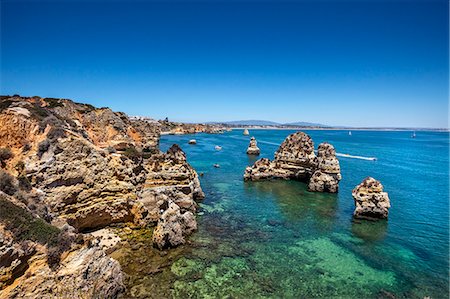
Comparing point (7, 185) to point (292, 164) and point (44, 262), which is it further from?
point (292, 164)

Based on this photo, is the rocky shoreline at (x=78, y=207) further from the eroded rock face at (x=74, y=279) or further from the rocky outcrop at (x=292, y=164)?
the rocky outcrop at (x=292, y=164)

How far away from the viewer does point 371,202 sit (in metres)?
27.9

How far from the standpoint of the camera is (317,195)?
121 feet

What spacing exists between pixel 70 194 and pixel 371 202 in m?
28.1

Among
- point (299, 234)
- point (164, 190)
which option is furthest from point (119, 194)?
point (299, 234)

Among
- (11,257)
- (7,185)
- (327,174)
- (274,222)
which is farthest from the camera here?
A: (327,174)

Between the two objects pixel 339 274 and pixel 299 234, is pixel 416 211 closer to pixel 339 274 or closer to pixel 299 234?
pixel 299 234

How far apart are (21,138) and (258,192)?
28.6 meters

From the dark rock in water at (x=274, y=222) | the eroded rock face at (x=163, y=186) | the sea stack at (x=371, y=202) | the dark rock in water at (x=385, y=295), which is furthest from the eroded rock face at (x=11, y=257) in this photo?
the sea stack at (x=371, y=202)

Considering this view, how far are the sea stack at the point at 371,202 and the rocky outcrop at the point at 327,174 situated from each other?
31.7 feet

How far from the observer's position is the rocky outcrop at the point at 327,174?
125 feet

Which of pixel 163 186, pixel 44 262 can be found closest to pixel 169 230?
pixel 163 186

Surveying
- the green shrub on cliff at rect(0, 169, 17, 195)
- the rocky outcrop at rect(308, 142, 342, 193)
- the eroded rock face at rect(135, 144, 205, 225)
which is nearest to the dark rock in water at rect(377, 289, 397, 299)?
the eroded rock face at rect(135, 144, 205, 225)

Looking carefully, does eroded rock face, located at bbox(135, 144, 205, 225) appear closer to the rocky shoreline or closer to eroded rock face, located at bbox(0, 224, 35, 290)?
the rocky shoreline
